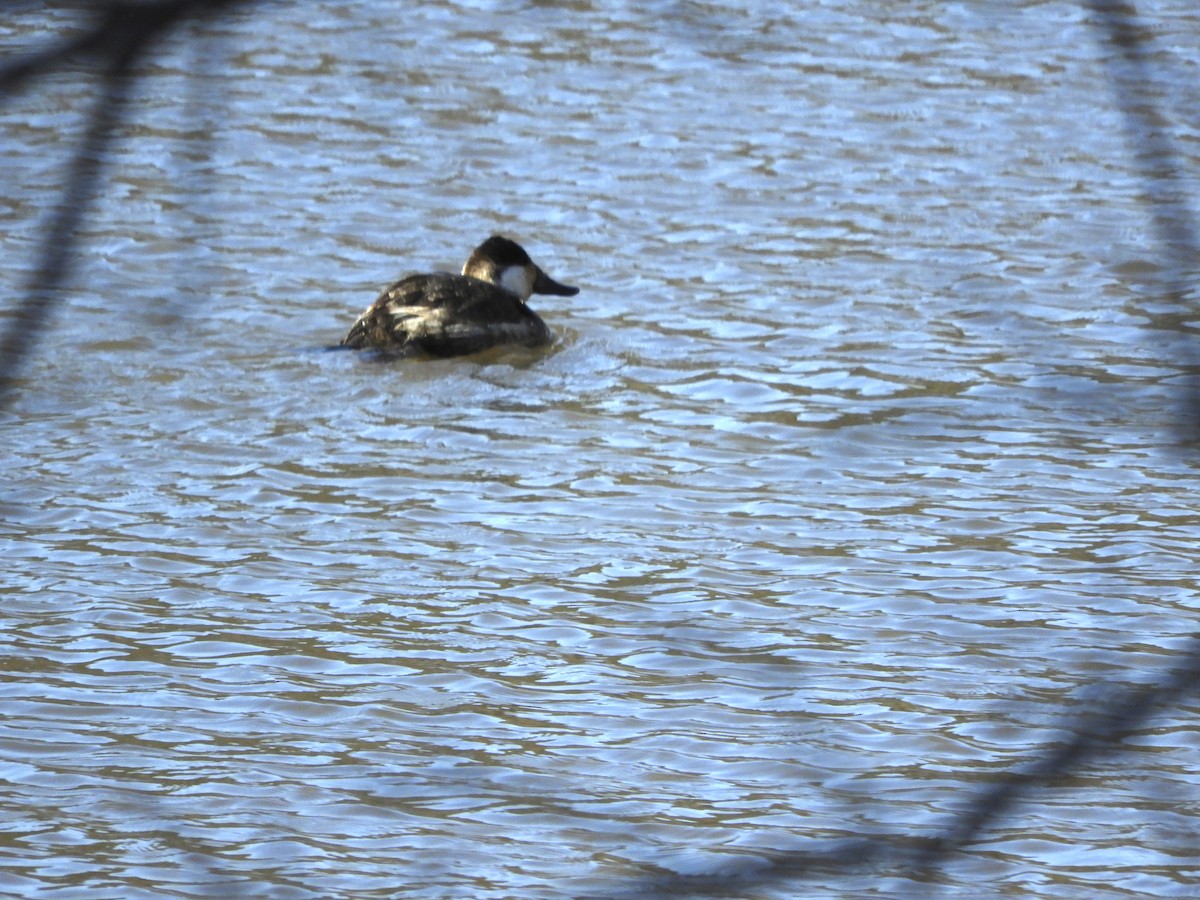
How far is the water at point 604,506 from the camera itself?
4656 mm

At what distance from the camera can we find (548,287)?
10.4 meters

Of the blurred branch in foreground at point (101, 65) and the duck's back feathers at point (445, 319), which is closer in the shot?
the blurred branch in foreground at point (101, 65)

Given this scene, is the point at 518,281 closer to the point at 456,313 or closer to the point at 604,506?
the point at 456,313

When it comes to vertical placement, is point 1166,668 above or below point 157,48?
below

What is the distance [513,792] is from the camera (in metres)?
4.88

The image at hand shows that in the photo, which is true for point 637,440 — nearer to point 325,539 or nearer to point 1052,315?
point 325,539

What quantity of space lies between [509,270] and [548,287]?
260mm

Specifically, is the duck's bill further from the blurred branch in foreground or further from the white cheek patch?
the blurred branch in foreground

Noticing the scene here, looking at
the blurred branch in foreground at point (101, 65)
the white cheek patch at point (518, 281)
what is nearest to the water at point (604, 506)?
the blurred branch in foreground at point (101, 65)

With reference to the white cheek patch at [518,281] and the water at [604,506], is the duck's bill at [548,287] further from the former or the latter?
the water at [604,506]

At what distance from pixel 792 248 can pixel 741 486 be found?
12.6 ft

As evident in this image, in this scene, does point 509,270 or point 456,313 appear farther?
point 509,270

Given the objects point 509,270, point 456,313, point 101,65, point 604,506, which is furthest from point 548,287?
point 101,65

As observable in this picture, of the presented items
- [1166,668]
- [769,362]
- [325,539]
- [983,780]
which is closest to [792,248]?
[769,362]
